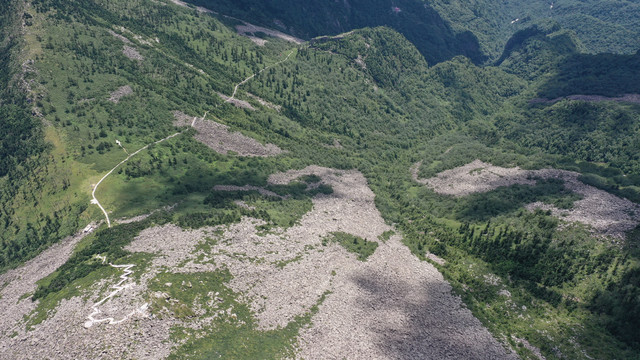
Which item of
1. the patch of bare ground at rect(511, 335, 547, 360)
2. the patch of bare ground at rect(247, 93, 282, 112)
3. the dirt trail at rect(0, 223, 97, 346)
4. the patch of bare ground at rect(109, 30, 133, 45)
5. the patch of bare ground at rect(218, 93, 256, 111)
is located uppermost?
the patch of bare ground at rect(109, 30, 133, 45)

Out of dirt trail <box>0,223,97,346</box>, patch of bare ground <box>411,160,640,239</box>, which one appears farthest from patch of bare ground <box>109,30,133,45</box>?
A: patch of bare ground <box>411,160,640,239</box>

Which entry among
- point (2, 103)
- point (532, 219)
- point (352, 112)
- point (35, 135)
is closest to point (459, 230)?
point (532, 219)

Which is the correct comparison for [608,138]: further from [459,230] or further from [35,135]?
[35,135]

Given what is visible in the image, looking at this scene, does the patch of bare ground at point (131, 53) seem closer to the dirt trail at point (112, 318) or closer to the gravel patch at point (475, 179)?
the dirt trail at point (112, 318)

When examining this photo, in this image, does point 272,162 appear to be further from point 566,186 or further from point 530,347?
point 530,347

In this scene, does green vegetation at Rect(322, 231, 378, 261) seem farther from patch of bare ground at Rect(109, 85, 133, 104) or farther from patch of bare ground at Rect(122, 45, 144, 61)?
patch of bare ground at Rect(122, 45, 144, 61)

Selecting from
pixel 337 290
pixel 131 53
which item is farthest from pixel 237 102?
pixel 337 290
